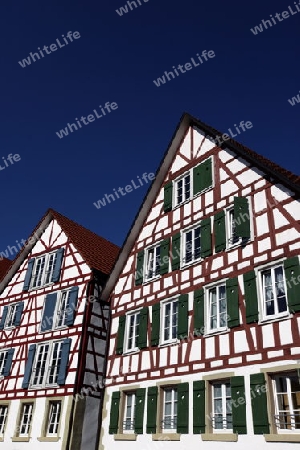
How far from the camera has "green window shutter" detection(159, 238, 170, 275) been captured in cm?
1494

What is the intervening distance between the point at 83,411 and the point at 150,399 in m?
3.85

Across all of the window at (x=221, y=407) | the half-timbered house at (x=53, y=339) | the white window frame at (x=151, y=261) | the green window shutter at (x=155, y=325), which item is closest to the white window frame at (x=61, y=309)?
the half-timbered house at (x=53, y=339)

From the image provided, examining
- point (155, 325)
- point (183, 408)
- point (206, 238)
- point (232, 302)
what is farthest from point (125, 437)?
point (206, 238)

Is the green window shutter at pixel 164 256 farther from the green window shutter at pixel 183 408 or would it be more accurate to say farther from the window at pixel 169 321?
the green window shutter at pixel 183 408

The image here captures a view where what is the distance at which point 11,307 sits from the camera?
2112 cm

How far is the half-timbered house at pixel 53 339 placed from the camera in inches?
610

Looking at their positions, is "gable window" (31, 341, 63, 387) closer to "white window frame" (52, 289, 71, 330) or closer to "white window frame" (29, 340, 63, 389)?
"white window frame" (29, 340, 63, 389)

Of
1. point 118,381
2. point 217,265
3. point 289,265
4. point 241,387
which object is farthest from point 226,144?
point 118,381

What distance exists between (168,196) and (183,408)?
8125 millimetres

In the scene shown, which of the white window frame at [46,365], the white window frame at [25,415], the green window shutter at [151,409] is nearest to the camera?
the green window shutter at [151,409]

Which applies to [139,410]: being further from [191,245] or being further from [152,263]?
[191,245]

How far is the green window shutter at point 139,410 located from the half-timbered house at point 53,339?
6.68 ft

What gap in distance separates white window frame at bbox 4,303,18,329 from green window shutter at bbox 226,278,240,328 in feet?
41.9

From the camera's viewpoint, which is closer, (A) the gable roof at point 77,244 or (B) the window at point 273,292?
(B) the window at point 273,292
